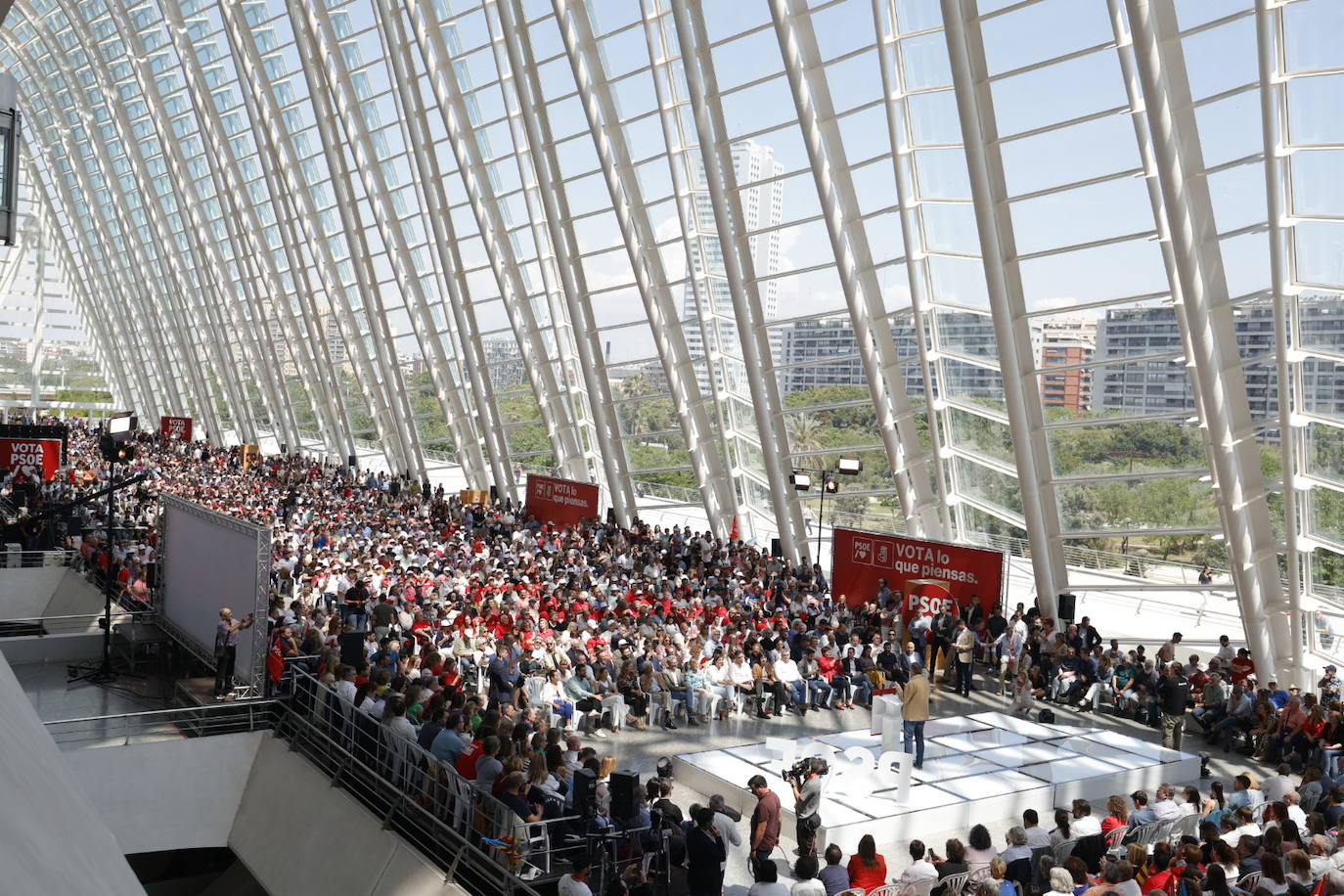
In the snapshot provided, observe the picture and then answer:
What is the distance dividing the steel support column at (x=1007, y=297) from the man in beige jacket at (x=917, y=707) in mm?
6225

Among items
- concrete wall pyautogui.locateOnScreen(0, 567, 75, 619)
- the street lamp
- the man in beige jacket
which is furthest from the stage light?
concrete wall pyautogui.locateOnScreen(0, 567, 75, 619)

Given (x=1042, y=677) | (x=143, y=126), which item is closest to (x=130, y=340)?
(x=143, y=126)

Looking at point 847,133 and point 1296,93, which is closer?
point 1296,93

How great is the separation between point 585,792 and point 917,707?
15.5 feet

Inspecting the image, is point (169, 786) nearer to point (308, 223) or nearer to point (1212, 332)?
point (1212, 332)

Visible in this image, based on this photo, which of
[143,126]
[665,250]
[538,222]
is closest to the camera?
[665,250]

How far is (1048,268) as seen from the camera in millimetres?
18031

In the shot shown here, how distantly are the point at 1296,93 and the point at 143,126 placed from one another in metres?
43.8

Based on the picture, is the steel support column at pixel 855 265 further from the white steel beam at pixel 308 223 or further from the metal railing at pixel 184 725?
the white steel beam at pixel 308 223

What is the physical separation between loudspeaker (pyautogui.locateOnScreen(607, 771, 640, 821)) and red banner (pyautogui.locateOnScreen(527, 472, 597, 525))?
1831 centimetres

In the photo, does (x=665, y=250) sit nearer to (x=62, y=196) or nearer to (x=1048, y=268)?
(x=1048, y=268)

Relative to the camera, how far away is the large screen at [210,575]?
1373 centimetres

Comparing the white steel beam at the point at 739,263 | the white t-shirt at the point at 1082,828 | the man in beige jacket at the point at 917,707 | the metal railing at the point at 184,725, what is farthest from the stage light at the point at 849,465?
the white t-shirt at the point at 1082,828

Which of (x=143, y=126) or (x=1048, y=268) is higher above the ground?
(x=143, y=126)
